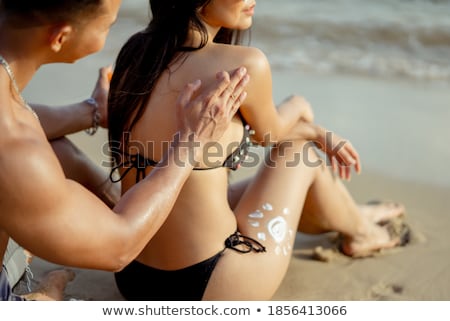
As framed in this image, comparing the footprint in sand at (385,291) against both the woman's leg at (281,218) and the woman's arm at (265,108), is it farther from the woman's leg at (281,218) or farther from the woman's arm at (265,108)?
the woman's arm at (265,108)

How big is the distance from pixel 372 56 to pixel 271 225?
4.02m

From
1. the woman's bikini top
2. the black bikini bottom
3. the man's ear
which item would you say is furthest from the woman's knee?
the man's ear

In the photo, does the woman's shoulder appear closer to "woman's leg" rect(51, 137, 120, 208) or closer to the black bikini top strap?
the black bikini top strap

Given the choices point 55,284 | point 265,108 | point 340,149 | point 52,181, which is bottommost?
point 55,284

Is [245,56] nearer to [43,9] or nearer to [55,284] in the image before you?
[43,9]

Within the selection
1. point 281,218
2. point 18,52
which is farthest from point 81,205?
point 281,218

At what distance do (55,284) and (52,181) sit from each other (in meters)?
1.33

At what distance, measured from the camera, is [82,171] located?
290 centimetres

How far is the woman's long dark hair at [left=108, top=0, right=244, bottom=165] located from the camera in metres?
2.36

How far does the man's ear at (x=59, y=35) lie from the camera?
1.68m

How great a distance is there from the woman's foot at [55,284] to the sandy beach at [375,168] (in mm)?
39
